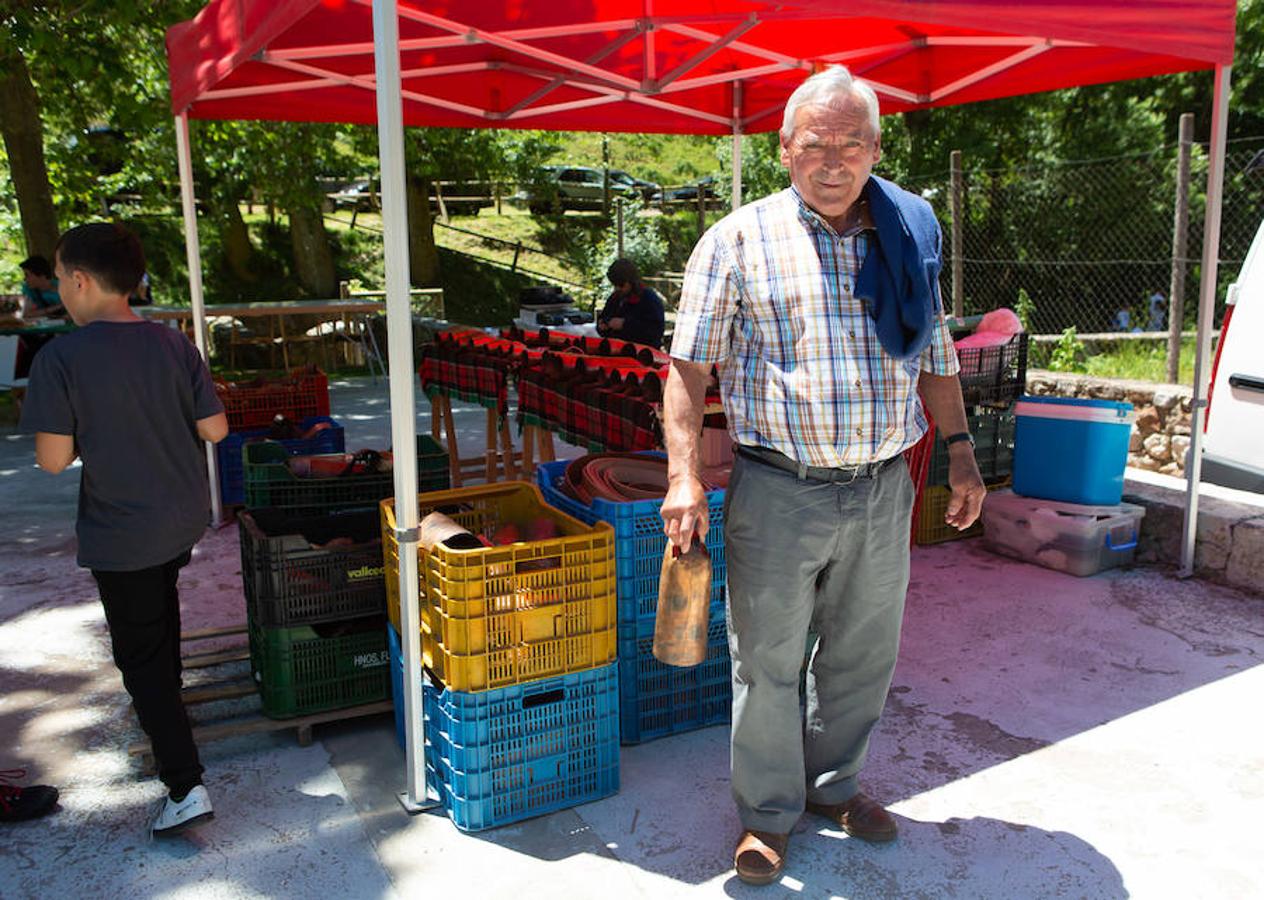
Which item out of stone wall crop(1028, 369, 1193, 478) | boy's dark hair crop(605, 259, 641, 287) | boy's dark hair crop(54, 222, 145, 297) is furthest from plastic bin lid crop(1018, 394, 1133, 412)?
boy's dark hair crop(54, 222, 145, 297)

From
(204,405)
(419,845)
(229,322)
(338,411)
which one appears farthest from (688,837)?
(229,322)

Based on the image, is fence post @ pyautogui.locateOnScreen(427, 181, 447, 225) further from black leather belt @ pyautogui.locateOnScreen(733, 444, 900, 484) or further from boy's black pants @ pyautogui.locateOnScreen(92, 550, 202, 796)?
black leather belt @ pyautogui.locateOnScreen(733, 444, 900, 484)

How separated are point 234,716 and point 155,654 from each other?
934 millimetres

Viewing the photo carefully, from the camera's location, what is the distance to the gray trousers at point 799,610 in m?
2.77

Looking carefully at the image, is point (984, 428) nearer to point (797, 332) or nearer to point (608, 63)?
point (608, 63)

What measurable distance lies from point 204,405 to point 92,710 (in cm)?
167

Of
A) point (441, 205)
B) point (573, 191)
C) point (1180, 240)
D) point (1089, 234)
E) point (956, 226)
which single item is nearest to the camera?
point (1180, 240)

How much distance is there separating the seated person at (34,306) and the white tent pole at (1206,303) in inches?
367

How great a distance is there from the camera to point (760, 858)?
2910mm

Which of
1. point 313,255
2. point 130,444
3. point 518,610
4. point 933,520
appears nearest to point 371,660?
point 518,610

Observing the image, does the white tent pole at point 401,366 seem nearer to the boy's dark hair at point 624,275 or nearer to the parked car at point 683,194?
the boy's dark hair at point 624,275

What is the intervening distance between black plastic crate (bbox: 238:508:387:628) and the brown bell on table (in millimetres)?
1366

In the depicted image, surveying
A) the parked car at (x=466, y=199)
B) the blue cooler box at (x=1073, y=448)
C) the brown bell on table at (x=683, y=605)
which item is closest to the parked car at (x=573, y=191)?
the parked car at (x=466, y=199)

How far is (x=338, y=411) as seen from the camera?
430 inches
